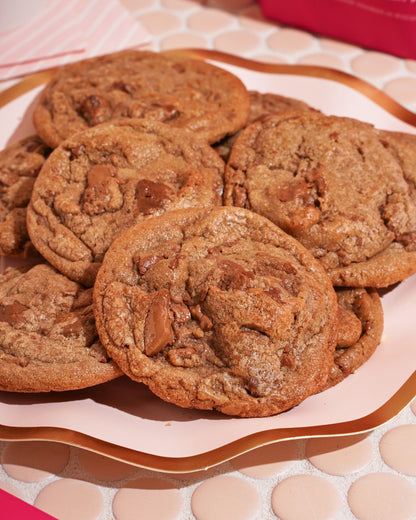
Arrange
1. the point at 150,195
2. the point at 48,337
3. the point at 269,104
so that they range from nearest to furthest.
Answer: the point at 48,337, the point at 150,195, the point at 269,104

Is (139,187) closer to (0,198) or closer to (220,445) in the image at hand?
(0,198)

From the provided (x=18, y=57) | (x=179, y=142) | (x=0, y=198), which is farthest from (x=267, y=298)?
(x=18, y=57)

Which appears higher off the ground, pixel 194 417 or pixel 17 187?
pixel 17 187

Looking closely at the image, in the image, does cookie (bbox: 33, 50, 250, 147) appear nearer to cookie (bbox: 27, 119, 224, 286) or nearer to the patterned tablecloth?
cookie (bbox: 27, 119, 224, 286)

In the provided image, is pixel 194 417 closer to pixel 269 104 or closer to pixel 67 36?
pixel 269 104

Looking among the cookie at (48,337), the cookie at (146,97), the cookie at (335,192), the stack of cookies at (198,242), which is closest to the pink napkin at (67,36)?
the cookie at (146,97)

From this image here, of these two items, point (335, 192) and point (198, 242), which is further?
point (335, 192)

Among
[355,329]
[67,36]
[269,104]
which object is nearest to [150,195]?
[355,329]
